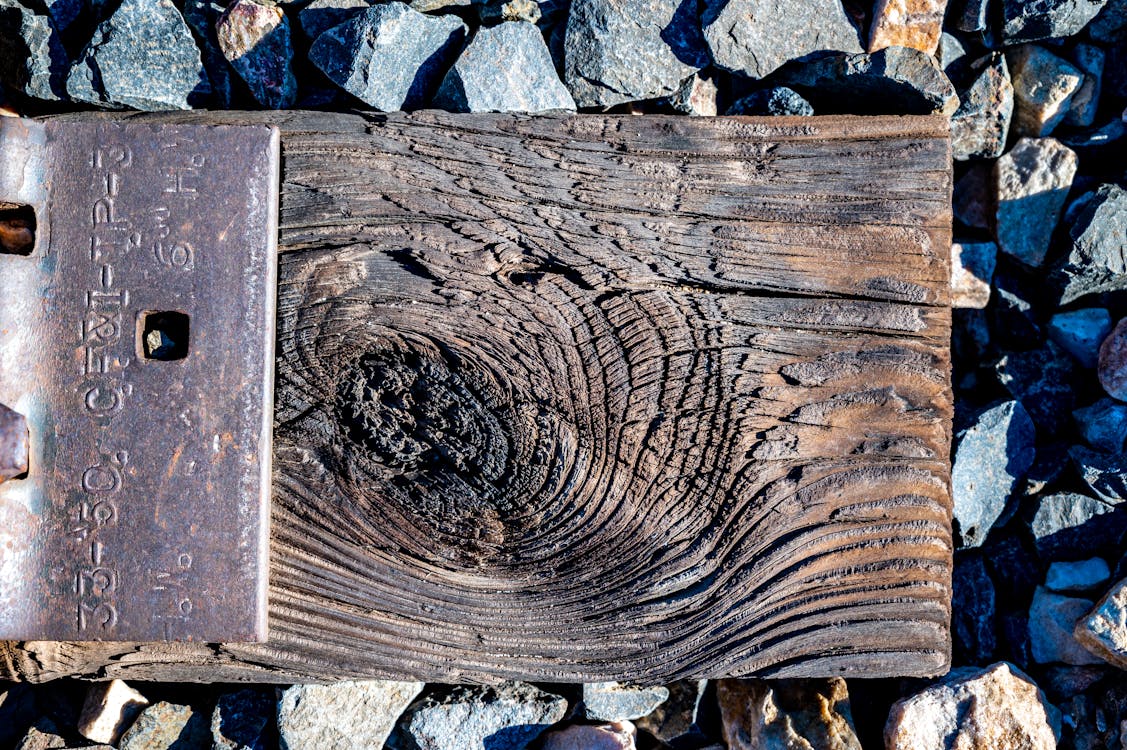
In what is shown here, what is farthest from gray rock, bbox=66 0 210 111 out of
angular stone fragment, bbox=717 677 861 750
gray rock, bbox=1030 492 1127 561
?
gray rock, bbox=1030 492 1127 561

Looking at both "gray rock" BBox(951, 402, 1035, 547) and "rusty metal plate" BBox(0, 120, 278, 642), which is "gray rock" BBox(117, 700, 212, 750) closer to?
"rusty metal plate" BBox(0, 120, 278, 642)

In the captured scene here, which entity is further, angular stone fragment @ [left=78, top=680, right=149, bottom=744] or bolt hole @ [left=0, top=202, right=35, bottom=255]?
angular stone fragment @ [left=78, top=680, right=149, bottom=744]

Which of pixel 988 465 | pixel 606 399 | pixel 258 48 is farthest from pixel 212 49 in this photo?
pixel 988 465

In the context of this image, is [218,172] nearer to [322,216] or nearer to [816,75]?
[322,216]

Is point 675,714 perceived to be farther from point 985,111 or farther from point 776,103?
point 985,111

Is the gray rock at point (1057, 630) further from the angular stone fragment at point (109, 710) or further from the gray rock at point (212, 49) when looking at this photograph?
the gray rock at point (212, 49)

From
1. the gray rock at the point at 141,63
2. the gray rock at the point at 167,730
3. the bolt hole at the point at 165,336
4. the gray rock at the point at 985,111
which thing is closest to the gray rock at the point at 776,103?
the gray rock at the point at 985,111

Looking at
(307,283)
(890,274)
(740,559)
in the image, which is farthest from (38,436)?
(890,274)

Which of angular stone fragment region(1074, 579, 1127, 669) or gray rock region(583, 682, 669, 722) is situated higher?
angular stone fragment region(1074, 579, 1127, 669)
